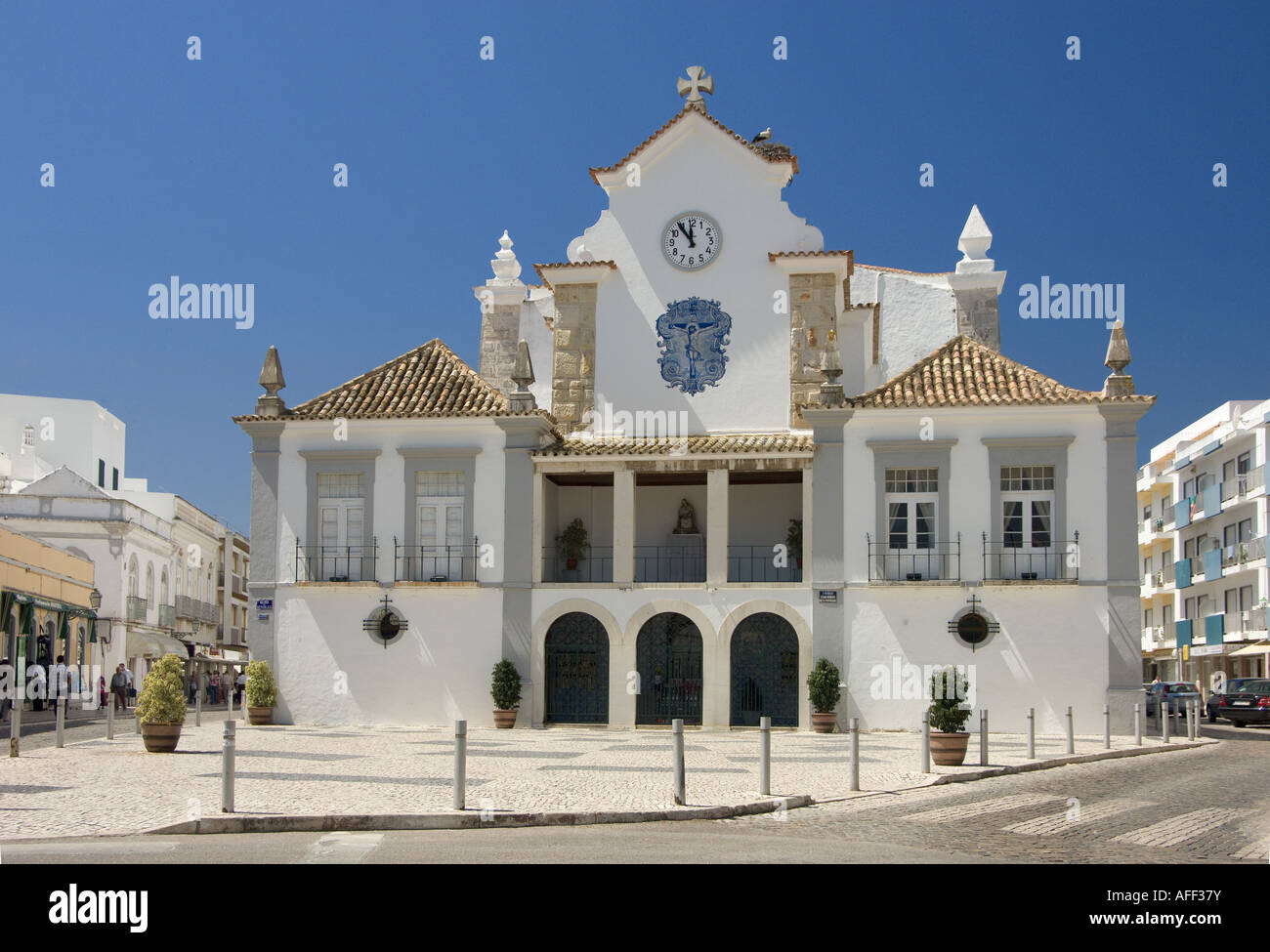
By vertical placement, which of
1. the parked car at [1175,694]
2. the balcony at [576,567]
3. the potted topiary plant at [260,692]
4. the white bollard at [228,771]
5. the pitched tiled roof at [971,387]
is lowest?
the parked car at [1175,694]

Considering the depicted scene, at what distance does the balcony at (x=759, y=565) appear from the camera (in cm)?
3064

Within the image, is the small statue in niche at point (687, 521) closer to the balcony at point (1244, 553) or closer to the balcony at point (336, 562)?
the balcony at point (336, 562)

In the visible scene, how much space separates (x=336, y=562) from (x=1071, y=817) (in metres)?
20.1

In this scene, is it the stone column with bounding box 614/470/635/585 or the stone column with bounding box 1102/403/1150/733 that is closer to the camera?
the stone column with bounding box 1102/403/1150/733

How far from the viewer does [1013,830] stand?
1244 cm

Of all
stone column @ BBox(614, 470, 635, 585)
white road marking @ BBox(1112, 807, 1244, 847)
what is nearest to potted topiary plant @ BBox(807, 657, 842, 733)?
stone column @ BBox(614, 470, 635, 585)

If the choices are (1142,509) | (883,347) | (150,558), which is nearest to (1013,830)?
(883,347)

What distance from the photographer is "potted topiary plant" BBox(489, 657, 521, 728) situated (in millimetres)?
28672

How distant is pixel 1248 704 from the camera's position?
127ft

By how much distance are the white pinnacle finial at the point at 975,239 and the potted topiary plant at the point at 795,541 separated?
10.5 m

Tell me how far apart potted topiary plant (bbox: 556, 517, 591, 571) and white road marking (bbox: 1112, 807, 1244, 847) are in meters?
18.3

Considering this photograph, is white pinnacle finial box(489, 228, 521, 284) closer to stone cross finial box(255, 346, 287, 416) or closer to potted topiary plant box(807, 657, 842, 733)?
Answer: stone cross finial box(255, 346, 287, 416)

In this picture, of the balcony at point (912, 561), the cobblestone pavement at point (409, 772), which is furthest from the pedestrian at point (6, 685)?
the balcony at point (912, 561)
